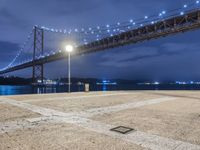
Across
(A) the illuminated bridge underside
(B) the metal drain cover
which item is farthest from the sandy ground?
(A) the illuminated bridge underside

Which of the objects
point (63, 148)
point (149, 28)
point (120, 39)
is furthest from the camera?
point (120, 39)

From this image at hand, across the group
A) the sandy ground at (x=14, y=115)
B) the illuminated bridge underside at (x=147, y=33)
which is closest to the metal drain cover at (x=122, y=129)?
the sandy ground at (x=14, y=115)

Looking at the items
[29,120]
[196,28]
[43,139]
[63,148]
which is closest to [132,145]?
[63,148]

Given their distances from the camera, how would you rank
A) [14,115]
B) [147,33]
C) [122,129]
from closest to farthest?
1. [122,129]
2. [14,115]
3. [147,33]

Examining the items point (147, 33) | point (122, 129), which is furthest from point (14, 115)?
point (147, 33)

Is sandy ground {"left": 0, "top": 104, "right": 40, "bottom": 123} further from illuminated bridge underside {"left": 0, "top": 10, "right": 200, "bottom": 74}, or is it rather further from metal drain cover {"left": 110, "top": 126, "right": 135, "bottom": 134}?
illuminated bridge underside {"left": 0, "top": 10, "right": 200, "bottom": 74}

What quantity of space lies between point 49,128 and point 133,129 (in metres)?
1.85

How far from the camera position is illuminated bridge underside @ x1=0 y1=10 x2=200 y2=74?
27.8 meters

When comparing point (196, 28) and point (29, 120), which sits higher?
point (196, 28)

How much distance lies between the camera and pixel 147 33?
35.0 meters

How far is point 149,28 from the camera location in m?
34.8

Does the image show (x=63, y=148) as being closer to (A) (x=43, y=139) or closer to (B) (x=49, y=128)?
(A) (x=43, y=139)

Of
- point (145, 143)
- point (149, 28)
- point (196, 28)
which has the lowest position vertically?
point (145, 143)

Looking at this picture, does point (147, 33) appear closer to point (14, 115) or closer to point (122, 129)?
point (14, 115)
